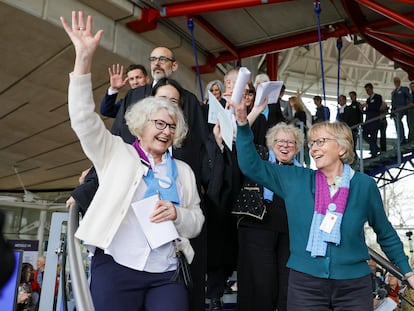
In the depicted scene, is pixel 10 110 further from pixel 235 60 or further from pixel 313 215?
pixel 313 215

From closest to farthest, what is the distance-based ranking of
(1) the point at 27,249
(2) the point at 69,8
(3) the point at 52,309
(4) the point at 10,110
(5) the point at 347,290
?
(5) the point at 347,290
(3) the point at 52,309
(2) the point at 69,8
(1) the point at 27,249
(4) the point at 10,110

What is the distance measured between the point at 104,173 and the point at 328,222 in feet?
3.85

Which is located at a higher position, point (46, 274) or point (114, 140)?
Answer: point (114, 140)

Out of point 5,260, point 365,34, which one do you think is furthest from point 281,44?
point 5,260

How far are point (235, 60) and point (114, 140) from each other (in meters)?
8.48

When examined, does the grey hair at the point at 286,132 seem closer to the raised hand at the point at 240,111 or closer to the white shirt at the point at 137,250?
the raised hand at the point at 240,111

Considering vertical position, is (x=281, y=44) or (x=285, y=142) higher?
(x=281, y=44)

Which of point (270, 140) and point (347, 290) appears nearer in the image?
point (347, 290)

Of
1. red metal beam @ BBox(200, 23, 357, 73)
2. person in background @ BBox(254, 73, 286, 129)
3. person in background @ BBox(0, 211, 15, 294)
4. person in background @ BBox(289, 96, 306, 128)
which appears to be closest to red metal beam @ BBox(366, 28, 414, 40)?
red metal beam @ BBox(200, 23, 357, 73)

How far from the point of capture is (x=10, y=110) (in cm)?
1145

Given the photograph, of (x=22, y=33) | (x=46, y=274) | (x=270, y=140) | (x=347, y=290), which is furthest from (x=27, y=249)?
(x=347, y=290)

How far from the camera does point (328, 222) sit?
2439 millimetres

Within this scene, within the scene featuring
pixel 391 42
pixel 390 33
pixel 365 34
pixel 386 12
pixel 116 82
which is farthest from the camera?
pixel 391 42

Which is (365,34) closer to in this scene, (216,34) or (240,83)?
(216,34)
